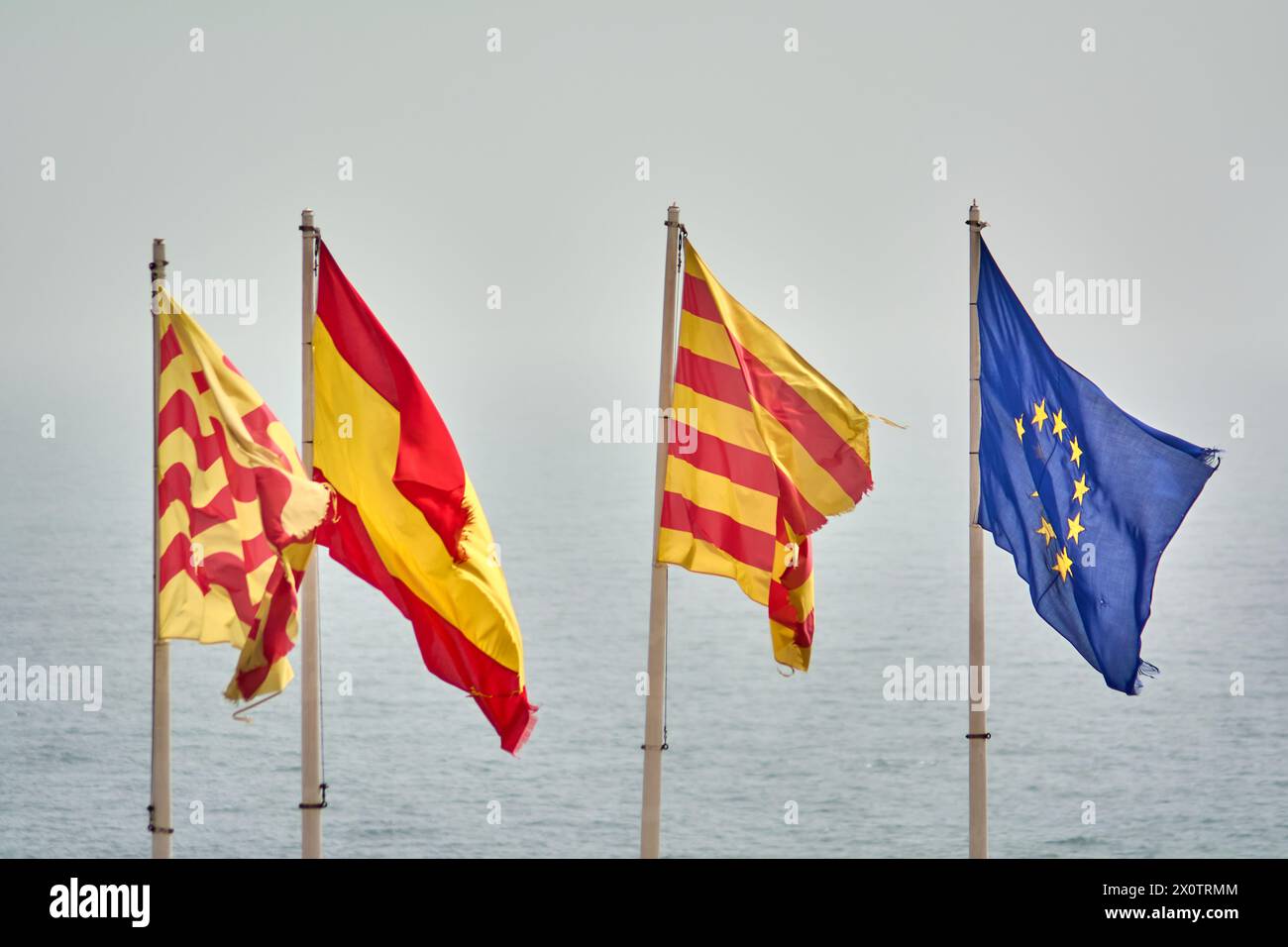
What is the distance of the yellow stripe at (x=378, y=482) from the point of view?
16.0 meters

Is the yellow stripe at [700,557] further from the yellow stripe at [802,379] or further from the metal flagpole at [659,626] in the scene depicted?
the yellow stripe at [802,379]

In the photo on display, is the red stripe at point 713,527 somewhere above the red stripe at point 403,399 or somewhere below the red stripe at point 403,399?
below

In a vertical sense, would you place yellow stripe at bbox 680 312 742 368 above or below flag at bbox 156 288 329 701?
above

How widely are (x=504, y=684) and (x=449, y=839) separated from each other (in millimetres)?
22173

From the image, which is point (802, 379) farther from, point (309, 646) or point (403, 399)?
point (309, 646)

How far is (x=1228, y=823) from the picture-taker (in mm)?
38219

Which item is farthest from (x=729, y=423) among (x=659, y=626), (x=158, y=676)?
(x=158, y=676)

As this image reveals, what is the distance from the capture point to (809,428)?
649 inches

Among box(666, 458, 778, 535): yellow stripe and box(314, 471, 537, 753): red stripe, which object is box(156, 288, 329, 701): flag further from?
box(666, 458, 778, 535): yellow stripe

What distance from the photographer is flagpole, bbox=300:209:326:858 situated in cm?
1583

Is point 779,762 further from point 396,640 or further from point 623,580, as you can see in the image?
point 623,580

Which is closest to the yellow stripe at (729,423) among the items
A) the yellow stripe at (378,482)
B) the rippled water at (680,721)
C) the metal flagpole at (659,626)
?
the metal flagpole at (659,626)

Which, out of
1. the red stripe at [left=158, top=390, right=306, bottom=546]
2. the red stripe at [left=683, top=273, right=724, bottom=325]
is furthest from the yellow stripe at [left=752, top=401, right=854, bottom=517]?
the red stripe at [left=158, top=390, right=306, bottom=546]

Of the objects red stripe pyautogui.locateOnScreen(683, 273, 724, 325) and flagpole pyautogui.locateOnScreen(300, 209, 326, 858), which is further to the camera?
red stripe pyautogui.locateOnScreen(683, 273, 724, 325)
